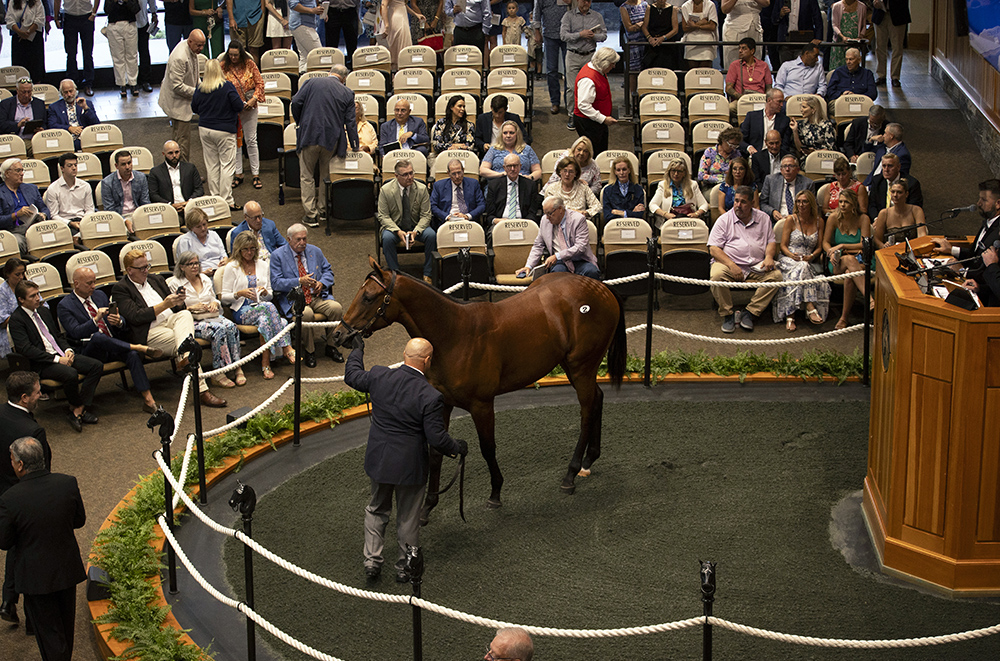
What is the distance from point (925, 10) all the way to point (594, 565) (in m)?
15.5

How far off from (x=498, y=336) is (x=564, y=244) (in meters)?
3.69

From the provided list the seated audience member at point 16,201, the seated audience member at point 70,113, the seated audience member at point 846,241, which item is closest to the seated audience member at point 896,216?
the seated audience member at point 846,241

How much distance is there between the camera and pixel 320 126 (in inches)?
541

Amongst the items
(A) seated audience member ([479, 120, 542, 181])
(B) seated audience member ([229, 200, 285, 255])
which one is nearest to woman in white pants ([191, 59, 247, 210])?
(B) seated audience member ([229, 200, 285, 255])

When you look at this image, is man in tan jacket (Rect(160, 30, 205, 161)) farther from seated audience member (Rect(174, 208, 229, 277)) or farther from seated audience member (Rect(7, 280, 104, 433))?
seated audience member (Rect(7, 280, 104, 433))

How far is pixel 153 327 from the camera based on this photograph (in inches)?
411

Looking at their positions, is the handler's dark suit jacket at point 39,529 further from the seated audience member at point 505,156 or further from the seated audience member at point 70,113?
the seated audience member at point 70,113

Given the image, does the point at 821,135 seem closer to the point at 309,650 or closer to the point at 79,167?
the point at 79,167

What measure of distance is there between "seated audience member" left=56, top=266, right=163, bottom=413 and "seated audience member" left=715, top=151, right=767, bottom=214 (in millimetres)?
6242

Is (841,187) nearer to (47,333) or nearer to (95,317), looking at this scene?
(95,317)

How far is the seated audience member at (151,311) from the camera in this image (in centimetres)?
1024

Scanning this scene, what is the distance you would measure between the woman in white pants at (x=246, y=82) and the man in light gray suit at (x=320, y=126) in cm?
112

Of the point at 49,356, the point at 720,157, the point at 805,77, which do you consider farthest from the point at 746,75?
the point at 49,356

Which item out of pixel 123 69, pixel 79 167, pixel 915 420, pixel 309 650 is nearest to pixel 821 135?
pixel 915 420
